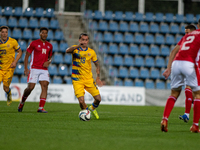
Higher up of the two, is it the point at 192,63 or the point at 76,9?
the point at 76,9

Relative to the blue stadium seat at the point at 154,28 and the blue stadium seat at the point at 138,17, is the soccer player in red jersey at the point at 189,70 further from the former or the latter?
Answer: the blue stadium seat at the point at 138,17

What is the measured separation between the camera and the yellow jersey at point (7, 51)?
967cm

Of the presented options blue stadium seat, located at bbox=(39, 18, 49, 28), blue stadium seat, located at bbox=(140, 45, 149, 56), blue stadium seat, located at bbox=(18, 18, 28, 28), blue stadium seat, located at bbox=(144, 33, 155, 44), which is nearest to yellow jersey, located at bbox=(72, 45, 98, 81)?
blue stadium seat, located at bbox=(140, 45, 149, 56)

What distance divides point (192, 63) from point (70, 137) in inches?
88.3

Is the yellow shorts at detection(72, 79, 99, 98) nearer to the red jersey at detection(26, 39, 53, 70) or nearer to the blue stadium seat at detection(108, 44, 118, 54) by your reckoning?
the red jersey at detection(26, 39, 53, 70)

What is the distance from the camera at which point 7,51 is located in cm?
971

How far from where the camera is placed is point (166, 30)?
22.0 m

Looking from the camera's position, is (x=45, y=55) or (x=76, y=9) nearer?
(x=45, y=55)

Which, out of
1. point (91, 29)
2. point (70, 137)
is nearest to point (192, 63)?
point (70, 137)

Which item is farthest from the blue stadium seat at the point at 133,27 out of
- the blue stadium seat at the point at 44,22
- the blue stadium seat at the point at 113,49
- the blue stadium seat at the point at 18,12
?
the blue stadium seat at the point at 18,12

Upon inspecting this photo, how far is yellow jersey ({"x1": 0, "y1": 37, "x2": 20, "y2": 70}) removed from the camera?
9.67 metres

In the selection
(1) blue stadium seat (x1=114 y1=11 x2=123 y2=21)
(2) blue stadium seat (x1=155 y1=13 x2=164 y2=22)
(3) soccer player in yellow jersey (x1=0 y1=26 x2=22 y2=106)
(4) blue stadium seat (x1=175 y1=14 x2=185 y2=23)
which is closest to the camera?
(3) soccer player in yellow jersey (x1=0 y1=26 x2=22 y2=106)

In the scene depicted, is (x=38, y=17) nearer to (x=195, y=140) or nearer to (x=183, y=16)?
(x=183, y=16)

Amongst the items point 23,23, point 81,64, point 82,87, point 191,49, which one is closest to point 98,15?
point 23,23
